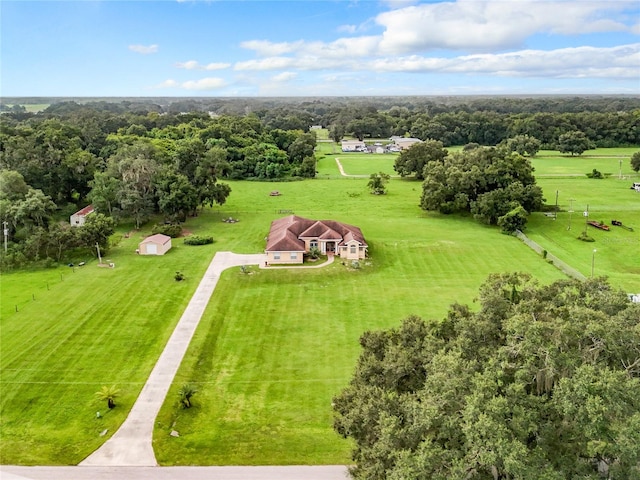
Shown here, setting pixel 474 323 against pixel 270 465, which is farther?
pixel 270 465

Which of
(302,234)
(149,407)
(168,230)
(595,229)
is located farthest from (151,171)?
(595,229)

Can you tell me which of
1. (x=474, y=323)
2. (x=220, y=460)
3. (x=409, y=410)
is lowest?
(x=220, y=460)

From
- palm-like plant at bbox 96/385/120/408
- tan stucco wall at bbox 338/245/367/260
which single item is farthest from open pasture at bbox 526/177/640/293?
palm-like plant at bbox 96/385/120/408

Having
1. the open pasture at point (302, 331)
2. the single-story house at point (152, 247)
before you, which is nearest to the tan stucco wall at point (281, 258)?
the open pasture at point (302, 331)

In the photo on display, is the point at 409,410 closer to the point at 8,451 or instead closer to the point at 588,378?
the point at 588,378

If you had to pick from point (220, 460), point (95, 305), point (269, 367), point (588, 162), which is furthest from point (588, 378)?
point (588, 162)

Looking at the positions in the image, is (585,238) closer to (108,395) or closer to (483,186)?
(483,186)

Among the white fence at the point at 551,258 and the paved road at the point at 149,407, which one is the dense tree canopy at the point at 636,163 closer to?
the white fence at the point at 551,258
